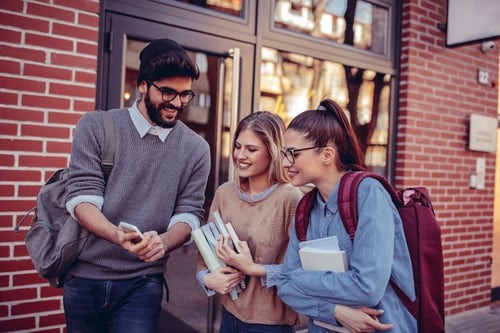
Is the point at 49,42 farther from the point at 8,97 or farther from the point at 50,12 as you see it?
the point at 8,97

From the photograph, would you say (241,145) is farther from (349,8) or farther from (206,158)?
(349,8)

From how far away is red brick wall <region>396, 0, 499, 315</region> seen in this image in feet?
15.4

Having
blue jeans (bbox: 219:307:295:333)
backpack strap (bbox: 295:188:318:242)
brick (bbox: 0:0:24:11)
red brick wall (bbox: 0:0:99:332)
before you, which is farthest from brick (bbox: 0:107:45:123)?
backpack strap (bbox: 295:188:318:242)

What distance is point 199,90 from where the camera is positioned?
404 centimetres

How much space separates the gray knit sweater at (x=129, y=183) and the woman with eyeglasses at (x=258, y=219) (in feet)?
0.78

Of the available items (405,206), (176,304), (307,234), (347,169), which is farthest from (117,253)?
(176,304)

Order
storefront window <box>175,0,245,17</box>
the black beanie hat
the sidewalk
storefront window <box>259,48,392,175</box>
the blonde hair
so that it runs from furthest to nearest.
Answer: the sidewalk
storefront window <box>259,48,392,175</box>
storefront window <box>175,0,245,17</box>
the blonde hair
the black beanie hat

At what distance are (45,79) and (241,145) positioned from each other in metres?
1.35

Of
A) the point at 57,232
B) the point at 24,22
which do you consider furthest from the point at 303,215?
the point at 24,22

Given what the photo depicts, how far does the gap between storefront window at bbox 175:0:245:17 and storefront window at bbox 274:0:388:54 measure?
1.19 feet

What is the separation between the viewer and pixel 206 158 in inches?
88.8

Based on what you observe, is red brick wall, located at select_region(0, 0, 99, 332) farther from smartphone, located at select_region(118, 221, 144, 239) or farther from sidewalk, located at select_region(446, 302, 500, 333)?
sidewalk, located at select_region(446, 302, 500, 333)

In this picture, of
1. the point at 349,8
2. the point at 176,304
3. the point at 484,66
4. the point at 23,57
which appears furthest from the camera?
the point at 484,66

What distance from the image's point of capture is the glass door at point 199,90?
3.08m
